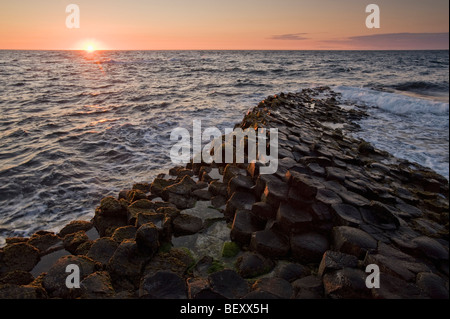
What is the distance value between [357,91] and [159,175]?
18.2m

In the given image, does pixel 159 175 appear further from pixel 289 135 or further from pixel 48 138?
pixel 48 138

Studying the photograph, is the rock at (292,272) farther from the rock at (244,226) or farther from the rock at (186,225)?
the rock at (186,225)

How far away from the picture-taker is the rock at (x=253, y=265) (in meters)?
3.01

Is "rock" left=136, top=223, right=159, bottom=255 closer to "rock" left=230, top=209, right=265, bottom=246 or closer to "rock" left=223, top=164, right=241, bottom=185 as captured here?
"rock" left=230, top=209, right=265, bottom=246

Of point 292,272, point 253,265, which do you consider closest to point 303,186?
point 292,272

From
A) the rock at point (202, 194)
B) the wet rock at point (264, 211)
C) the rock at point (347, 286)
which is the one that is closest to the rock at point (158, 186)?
the rock at point (202, 194)

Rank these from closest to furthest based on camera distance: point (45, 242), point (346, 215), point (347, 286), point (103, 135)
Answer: point (347, 286), point (346, 215), point (45, 242), point (103, 135)

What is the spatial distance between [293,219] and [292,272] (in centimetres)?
67

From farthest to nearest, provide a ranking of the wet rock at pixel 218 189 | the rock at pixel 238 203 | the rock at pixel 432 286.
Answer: the wet rock at pixel 218 189 → the rock at pixel 238 203 → the rock at pixel 432 286

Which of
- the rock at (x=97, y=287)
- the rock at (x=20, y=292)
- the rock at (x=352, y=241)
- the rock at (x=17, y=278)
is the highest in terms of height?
the rock at (x=352, y=241)

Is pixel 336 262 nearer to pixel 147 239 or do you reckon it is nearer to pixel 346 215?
pixel 346 215

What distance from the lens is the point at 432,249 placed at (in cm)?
306

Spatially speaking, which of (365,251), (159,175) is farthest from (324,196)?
(159,175)

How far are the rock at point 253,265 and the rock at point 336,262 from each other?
0.62 m
